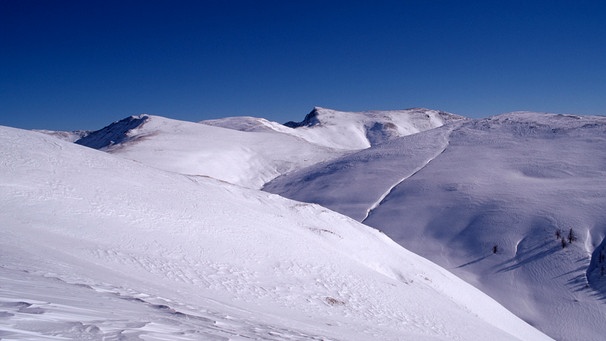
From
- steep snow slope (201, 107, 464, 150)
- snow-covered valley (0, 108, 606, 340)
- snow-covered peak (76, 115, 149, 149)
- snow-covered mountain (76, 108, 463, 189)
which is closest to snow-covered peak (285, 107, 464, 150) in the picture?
steep snow slope (201, 107, 464, 150)

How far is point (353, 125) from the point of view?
286ft

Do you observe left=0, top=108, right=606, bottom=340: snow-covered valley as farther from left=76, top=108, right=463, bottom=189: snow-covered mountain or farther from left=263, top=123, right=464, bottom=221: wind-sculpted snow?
left=76, top=108, right=463, bottom=189: snow-covered mountain

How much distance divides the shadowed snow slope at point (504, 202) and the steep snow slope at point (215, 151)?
426 cm

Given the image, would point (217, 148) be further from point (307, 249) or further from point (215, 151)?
point (307, 249)

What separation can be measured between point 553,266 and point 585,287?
1376 millimetres

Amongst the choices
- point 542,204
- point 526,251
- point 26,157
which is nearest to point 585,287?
point 526,251

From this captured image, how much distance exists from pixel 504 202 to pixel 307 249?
13246mm

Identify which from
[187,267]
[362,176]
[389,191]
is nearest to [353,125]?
[362,176]

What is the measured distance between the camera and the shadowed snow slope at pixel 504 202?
15.3m

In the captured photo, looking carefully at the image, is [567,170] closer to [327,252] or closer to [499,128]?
[499,128]

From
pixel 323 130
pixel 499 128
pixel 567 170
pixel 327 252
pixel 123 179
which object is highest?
pixel 323 130

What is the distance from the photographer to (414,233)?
20.5 meters

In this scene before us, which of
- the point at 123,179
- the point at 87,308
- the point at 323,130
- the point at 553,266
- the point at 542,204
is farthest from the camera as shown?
the point at 323,130

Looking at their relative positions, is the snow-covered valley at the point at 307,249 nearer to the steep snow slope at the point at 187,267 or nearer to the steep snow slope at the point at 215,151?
the steep snow slope at the point at 187,267
